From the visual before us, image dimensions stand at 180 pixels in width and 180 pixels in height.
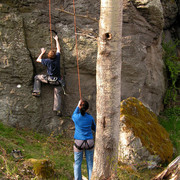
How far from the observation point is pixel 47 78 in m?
7.34

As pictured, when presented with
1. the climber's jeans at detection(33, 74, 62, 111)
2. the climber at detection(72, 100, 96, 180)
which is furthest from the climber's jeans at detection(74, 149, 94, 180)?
the climber's jeans at detection(33, 74, 62, 111)

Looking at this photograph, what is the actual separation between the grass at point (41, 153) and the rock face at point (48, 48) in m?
0.44

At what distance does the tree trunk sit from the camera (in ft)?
14.4

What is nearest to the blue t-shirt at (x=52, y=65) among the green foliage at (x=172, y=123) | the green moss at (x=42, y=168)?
the green moss at (x=42, y=168)

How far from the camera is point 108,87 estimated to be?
14.9ft

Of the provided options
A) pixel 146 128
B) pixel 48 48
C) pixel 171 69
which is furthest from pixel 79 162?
pixel 171 69

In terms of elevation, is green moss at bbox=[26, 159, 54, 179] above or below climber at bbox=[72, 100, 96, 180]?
below

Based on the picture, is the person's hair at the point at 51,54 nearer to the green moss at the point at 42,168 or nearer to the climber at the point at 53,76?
the climber at the point at 53,76

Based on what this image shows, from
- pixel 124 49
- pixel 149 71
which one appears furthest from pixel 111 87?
pixel 149 71

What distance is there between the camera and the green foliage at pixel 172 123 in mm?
8069

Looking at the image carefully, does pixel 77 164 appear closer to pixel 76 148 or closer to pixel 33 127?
pixel 76 148

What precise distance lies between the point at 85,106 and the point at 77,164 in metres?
1.26

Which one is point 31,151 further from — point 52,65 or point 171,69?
point 171,69

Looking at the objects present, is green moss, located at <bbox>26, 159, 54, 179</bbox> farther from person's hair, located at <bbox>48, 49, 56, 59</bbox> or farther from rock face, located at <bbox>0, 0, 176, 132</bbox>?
person's hair, located at <bbox>48, 49, 56, 59</bbox>
